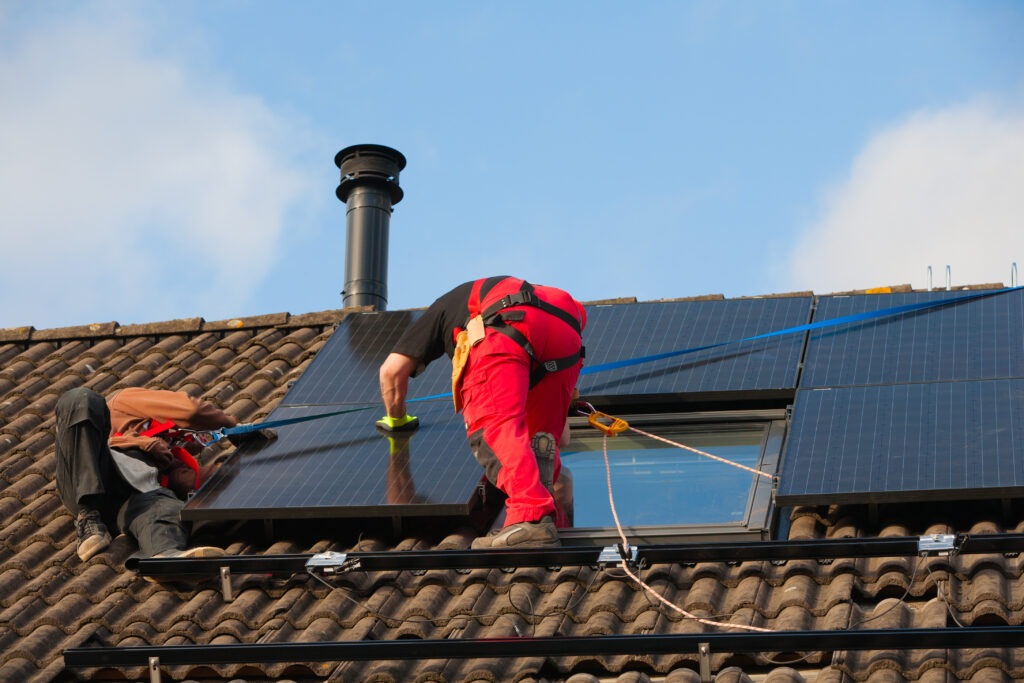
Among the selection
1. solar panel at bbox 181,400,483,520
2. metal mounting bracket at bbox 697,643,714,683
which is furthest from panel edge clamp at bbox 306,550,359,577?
metal mounting bracket at bbox 697,643,714,683

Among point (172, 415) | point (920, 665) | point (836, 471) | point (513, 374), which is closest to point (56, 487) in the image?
point (172, 415)

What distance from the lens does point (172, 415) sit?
7688mm

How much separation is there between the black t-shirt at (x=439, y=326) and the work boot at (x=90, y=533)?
72.9 inches

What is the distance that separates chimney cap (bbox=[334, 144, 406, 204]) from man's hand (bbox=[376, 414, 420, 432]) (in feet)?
18.2

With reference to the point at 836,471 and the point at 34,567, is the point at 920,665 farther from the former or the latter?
the point at 34,567

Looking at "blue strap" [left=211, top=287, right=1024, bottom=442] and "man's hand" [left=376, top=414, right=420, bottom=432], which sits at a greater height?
"blue strap" [left=211, top=287, right=1024, bottom=442]

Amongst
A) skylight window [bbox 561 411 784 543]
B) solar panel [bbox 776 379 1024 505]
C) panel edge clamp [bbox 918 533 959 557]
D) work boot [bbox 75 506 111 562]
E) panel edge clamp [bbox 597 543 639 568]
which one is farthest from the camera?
work boot [bbox 75 506 111 562]

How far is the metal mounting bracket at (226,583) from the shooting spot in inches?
241

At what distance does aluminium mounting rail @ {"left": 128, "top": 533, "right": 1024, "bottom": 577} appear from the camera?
5230 millimetres

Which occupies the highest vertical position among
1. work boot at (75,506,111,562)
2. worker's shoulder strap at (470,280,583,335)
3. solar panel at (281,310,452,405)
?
solar panel at (281,310,452,405)

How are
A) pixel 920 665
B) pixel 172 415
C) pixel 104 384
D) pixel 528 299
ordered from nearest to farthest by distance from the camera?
pixel 920 665, pixel 528 299, pixel 172 415, pixel 104 384

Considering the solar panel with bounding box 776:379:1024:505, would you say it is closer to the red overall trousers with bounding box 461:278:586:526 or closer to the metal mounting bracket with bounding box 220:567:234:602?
the red overall trousers with bounding box 461:278:586:526

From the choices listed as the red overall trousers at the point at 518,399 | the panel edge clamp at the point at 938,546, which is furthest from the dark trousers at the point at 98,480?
the panel edge clamp at the point at 938,546

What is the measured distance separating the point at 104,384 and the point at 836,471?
18.6ft
